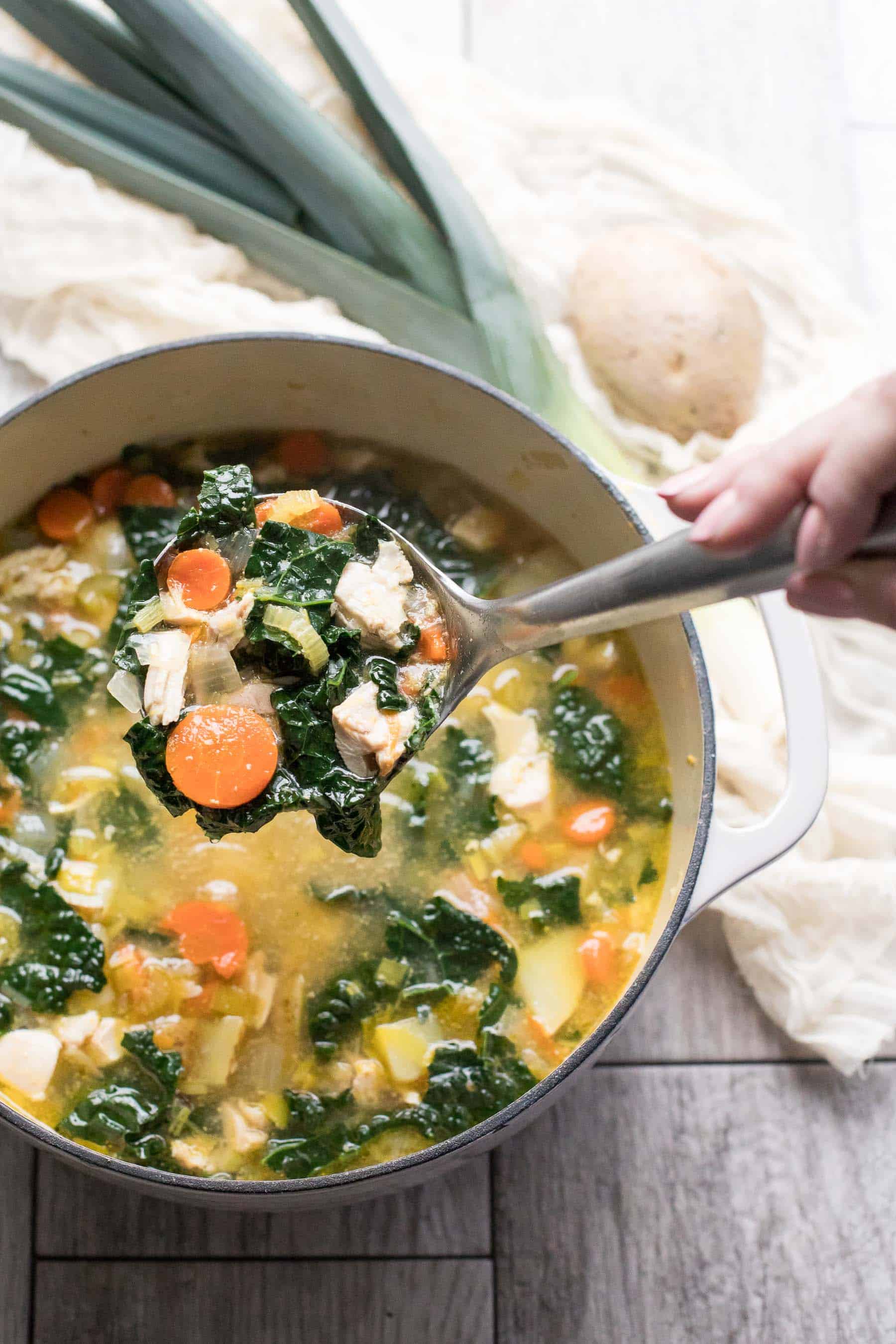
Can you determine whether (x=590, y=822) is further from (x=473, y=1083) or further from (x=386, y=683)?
(x=386, y=683)

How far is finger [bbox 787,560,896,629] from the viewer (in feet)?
3.65

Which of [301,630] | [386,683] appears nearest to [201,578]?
[301,630]

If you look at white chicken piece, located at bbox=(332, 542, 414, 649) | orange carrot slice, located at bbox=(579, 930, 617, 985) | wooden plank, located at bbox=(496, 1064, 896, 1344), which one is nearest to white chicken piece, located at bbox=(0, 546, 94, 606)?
white chicken piece, located at bbox=(332, 542, 414, 649)

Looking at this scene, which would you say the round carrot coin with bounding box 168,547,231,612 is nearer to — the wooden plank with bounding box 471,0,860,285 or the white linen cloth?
the white linen cloth

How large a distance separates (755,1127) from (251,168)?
2345 millimetres

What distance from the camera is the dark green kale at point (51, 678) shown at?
2.18 m

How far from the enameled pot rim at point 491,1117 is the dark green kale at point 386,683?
20.3 inches

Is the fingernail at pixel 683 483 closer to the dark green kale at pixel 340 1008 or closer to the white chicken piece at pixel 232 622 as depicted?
the white chicken piece at pixel 232 622

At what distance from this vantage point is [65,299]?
2.49 metres

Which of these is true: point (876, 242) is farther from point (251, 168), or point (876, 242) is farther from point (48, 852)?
point (48, 852)

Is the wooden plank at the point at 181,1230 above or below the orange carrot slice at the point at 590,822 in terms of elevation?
below

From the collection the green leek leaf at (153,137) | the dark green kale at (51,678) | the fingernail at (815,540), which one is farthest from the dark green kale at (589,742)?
the green leek leaf at (153,137)

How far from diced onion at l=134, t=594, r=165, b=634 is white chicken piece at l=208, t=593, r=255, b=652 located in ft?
0.28

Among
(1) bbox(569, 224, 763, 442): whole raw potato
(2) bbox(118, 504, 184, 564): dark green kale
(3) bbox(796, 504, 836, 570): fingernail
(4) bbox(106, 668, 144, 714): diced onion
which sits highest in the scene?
(1) bbox(569, 224, 763, 442): whole raw potato
